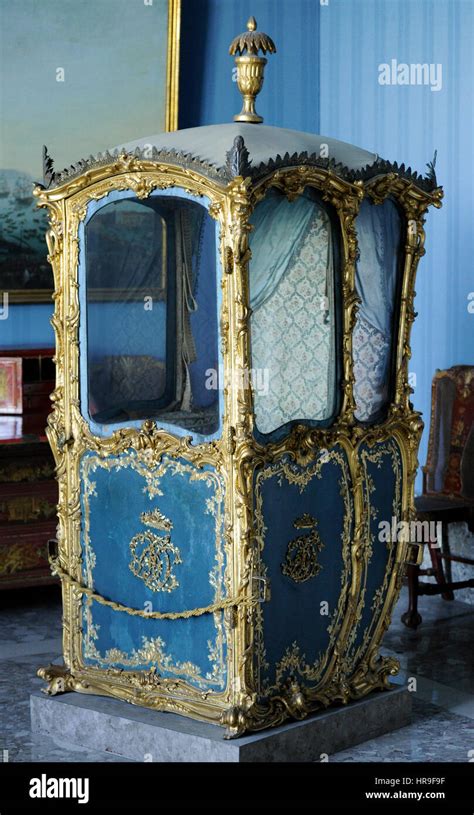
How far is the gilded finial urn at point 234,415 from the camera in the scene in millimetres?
4312

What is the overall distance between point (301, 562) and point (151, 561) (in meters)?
0.55

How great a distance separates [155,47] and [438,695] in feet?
13.6

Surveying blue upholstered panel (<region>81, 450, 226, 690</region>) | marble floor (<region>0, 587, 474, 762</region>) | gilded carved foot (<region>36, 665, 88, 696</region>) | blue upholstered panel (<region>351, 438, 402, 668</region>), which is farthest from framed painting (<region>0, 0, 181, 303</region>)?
blue upholstered panel (<region>351, 438, 402, 668</region>)

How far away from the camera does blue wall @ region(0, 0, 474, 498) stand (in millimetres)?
6754

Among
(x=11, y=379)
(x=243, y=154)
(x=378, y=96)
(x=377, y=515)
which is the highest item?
(x=378, y=96)

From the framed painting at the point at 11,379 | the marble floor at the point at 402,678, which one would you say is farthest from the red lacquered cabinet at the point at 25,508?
the framed painting at the point at 11,379

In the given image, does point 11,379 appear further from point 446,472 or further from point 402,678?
point 402,678

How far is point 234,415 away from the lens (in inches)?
168

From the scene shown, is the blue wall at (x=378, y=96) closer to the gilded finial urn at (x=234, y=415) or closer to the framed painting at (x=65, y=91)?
the framed painting at (x=65, y=91)

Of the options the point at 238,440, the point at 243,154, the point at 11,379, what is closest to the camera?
the point at 243,154

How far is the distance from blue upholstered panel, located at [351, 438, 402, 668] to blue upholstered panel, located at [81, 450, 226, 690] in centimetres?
67

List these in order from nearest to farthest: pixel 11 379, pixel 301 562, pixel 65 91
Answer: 1. pixel 301 562
2. pixel 11 379
3. pixel 65 91

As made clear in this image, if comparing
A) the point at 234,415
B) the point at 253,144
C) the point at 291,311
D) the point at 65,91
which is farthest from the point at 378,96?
the point at 234,415

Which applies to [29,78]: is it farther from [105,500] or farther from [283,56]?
[105,500]
